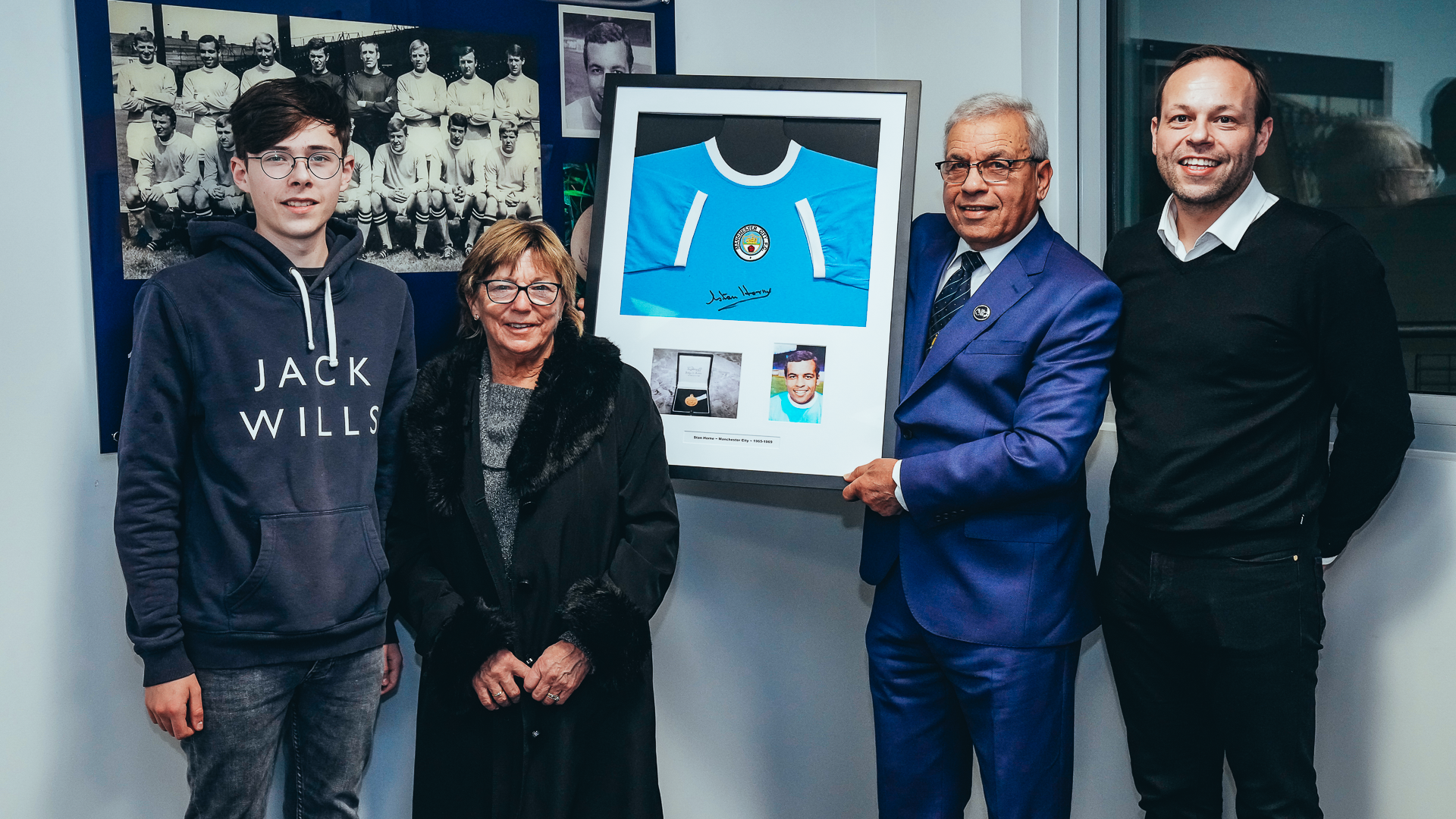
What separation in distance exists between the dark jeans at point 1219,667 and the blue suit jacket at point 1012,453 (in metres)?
0.12

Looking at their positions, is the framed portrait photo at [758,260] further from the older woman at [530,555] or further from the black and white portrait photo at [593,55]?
the older woman at [530,555]

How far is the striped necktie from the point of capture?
1.96 m

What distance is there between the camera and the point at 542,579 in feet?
5.75

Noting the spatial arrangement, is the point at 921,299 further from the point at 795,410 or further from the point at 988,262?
the point at 795,410

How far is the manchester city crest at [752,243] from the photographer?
212 cm

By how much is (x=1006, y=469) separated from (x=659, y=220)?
0.86 m

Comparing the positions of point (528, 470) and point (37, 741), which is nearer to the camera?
point (528, 470)

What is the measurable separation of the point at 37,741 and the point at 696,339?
4.61 feet

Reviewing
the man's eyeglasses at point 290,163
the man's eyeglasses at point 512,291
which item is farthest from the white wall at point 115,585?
the man's eyeglasses at point 512,291

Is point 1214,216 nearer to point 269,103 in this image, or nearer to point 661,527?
point 661,527

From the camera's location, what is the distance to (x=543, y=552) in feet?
5.72

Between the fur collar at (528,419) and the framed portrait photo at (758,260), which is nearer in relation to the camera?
the fur collar at (528,419)

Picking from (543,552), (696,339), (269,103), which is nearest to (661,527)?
(543,552)
